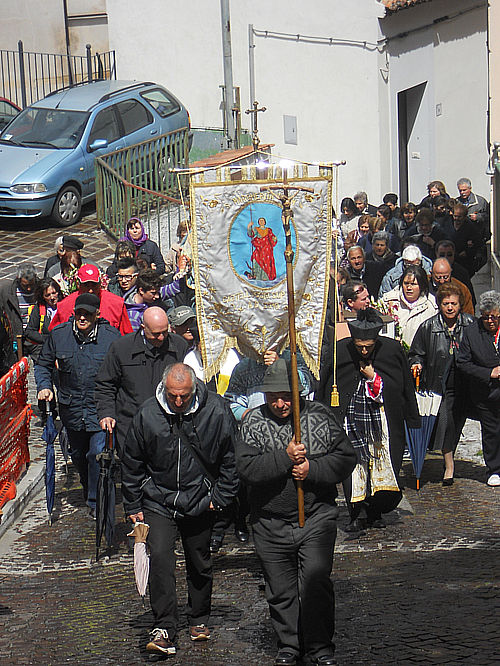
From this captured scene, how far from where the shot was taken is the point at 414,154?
73.8 feet

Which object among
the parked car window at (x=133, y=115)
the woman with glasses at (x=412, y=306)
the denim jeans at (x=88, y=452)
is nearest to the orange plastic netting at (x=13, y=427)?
the denim jeans at (x=88, y=452)

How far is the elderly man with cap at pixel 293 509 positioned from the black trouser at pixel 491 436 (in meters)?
3.84

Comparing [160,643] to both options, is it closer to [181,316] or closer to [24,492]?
[181,316]

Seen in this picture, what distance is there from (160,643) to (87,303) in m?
3.30

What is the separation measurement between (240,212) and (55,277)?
374cm

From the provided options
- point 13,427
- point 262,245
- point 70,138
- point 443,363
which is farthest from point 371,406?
point 70,138

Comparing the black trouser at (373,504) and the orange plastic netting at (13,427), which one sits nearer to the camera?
the black trouser at (373,504)

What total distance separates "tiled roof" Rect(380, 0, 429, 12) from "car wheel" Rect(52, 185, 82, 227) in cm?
693

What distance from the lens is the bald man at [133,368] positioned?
8.63m

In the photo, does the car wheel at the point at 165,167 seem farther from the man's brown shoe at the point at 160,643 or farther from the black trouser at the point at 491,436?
the man's brown shoe at the point at 160,643

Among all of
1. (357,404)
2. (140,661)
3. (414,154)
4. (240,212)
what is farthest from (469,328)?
(414,154)

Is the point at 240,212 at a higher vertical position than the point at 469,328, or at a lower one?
higher

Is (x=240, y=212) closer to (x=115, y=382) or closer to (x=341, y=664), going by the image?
(x=115, y=382)

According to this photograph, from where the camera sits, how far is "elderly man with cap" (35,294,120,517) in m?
9.34
